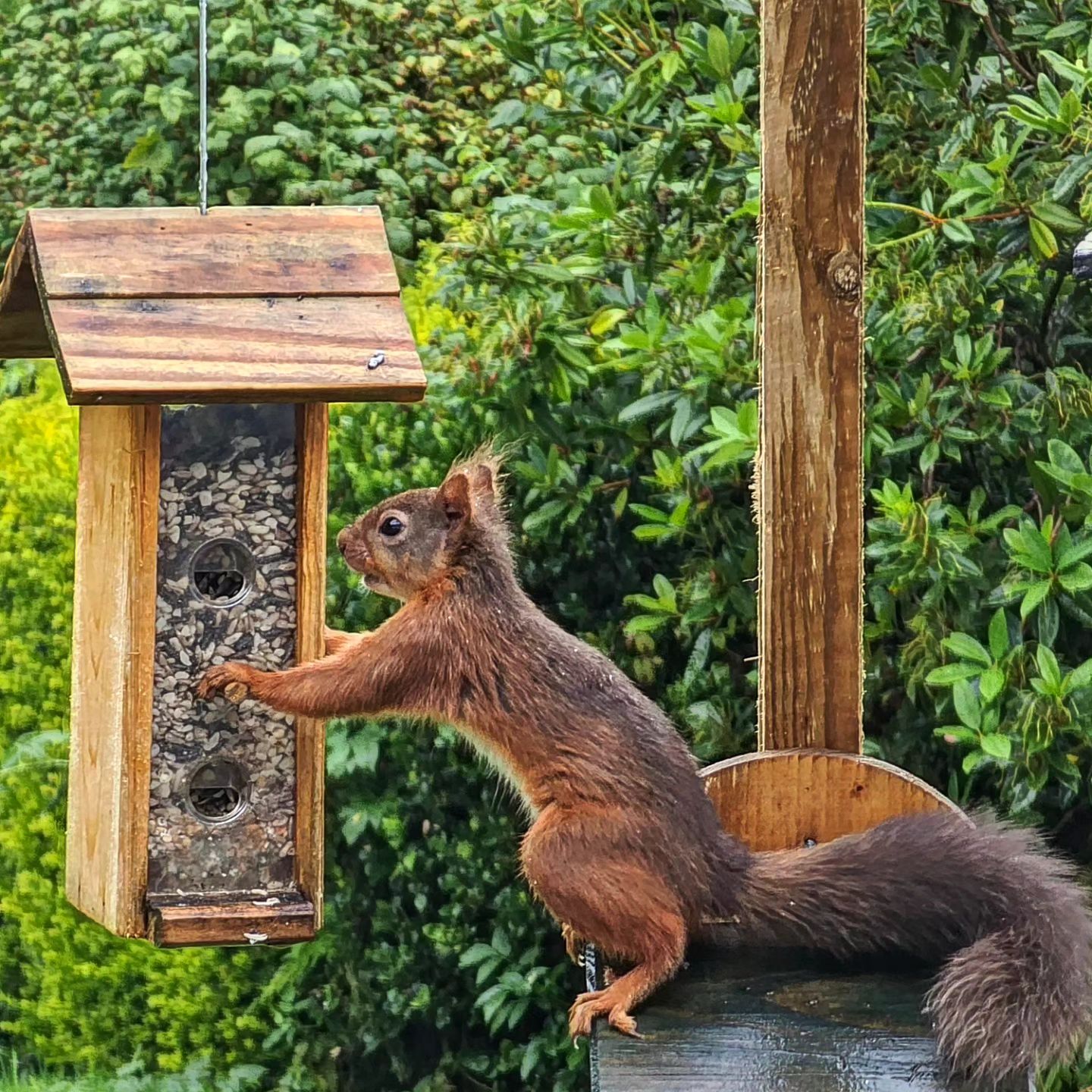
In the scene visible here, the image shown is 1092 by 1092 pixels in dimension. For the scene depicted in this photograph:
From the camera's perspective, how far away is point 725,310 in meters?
3.80

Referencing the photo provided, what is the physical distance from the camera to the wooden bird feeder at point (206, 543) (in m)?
2.55

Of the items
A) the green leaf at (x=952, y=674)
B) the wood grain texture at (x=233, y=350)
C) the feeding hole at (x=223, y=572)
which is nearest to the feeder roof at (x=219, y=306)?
the wood grain texture at (x=233, y=350)

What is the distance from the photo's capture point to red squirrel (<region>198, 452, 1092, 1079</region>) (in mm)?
2604

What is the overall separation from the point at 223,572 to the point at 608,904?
0.70m

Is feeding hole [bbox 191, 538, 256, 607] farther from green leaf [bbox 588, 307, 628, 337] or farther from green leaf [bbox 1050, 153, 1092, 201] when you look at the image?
Answer: green leaf [bbox 1050, 153, 1092, 201]

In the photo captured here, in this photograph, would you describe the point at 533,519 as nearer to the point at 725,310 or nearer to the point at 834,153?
the point at 725,310

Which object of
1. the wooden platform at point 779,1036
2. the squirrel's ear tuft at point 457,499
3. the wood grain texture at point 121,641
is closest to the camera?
the wooden platform at point 779,1036

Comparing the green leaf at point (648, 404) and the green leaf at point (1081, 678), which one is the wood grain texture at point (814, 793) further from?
the green leaf at point (648, 404)

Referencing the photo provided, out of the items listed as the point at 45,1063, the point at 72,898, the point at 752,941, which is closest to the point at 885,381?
the point at 752,941

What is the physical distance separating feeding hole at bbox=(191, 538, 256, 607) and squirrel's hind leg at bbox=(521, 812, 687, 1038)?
0.53m

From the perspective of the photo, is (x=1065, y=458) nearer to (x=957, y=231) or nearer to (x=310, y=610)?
(x=957, y=231)

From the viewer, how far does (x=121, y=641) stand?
2684mm

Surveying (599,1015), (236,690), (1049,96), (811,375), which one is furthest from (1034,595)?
(236,690)

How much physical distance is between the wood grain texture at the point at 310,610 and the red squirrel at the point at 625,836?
2.6 inches
